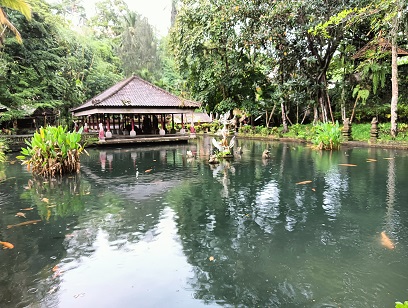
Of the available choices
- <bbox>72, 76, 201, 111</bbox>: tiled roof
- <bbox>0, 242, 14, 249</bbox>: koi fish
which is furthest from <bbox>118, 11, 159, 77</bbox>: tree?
<bbox>0, 242, 14, 249</bbox>: koi fish

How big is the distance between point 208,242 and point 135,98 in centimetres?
1976

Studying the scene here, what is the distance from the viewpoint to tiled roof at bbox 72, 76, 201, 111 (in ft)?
72.0

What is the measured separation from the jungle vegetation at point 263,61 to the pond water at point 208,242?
9694 mm

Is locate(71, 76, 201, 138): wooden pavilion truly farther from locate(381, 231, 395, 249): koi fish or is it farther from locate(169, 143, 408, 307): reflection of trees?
locate(381, 231, 395, 249): koi fish

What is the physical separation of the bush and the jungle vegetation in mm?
7305

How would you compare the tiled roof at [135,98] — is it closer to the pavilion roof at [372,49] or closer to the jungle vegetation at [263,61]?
the jungle vegetation at [263,61]

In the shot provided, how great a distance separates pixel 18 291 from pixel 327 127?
14093 mm

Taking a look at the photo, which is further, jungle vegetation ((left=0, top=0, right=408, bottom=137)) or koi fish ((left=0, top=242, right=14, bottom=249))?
jungle vegetation ((left=0, top=0, right=408, bottom=137))

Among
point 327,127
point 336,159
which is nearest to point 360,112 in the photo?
point 327,127

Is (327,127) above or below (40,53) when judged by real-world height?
below

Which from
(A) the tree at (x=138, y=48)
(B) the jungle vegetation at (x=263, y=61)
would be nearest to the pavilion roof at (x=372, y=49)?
(B) the jungle vegetation at (x=263, y=61)

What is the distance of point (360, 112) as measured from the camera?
21922 millimetres

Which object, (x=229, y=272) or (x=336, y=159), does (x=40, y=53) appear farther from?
(x=229, y=272)

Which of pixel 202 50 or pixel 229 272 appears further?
pixel 202 50
